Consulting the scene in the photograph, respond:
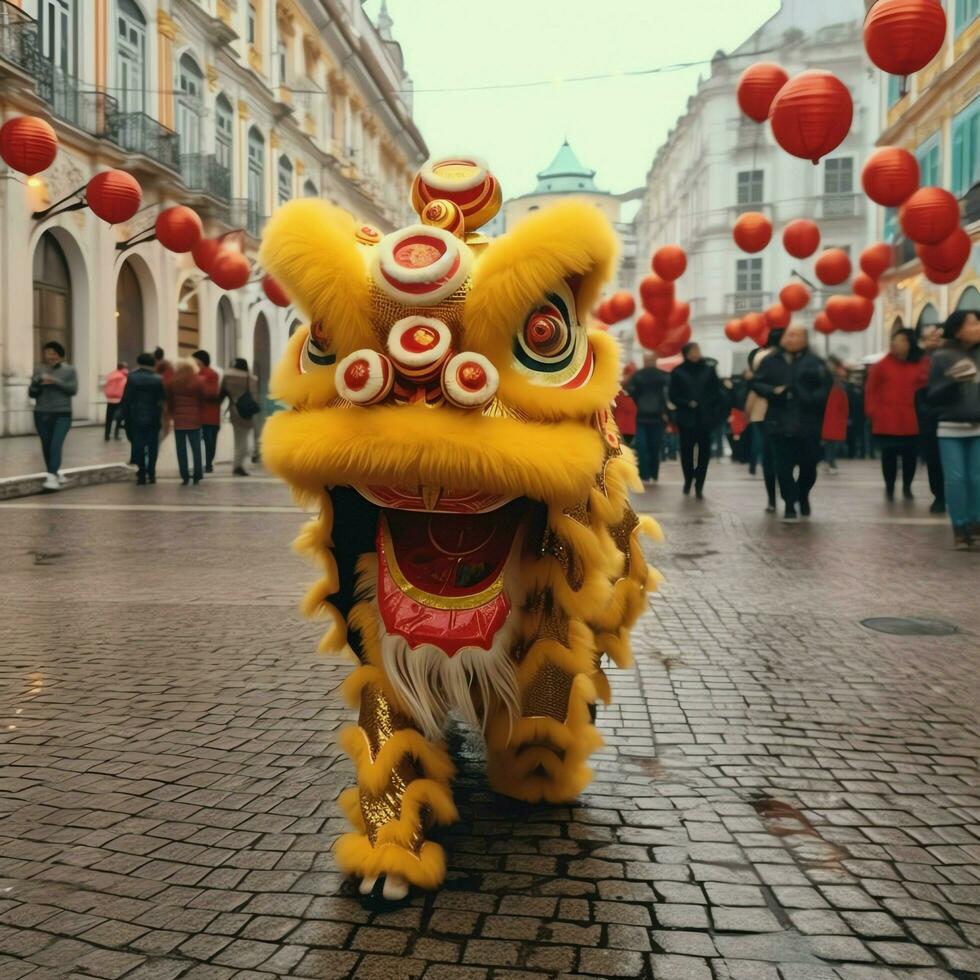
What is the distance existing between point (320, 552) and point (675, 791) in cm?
121

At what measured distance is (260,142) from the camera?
32.0 metres

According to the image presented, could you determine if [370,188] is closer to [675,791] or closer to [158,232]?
[158,232]

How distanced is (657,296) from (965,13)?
8.11 m

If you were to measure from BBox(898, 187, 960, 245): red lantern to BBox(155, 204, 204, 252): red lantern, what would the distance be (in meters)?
9.95

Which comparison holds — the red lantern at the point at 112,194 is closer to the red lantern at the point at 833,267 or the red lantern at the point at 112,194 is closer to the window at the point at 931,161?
the red lantern at the point at 833,267

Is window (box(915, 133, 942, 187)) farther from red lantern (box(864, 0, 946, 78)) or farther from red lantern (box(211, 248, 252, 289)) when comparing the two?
red lantern (box(864, 0, 946, 78))

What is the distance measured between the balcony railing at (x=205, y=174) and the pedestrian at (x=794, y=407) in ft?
62.2

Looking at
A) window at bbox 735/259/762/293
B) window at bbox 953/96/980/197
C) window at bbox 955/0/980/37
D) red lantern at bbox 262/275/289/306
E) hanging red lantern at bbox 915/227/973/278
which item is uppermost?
window at bbox 955/0/980/37

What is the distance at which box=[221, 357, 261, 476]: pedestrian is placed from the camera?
1406 cm

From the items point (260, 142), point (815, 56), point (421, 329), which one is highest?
point (815, 56)

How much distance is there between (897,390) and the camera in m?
10.9

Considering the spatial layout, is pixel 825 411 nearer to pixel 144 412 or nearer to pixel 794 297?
pixel 144 412

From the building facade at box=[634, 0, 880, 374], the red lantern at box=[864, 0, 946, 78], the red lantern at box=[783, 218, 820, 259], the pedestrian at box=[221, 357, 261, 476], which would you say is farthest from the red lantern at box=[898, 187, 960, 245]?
the building facade at box=[634, 0, 880, 374]

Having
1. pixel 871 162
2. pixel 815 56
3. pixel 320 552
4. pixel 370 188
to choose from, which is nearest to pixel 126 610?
pixel 320 552
